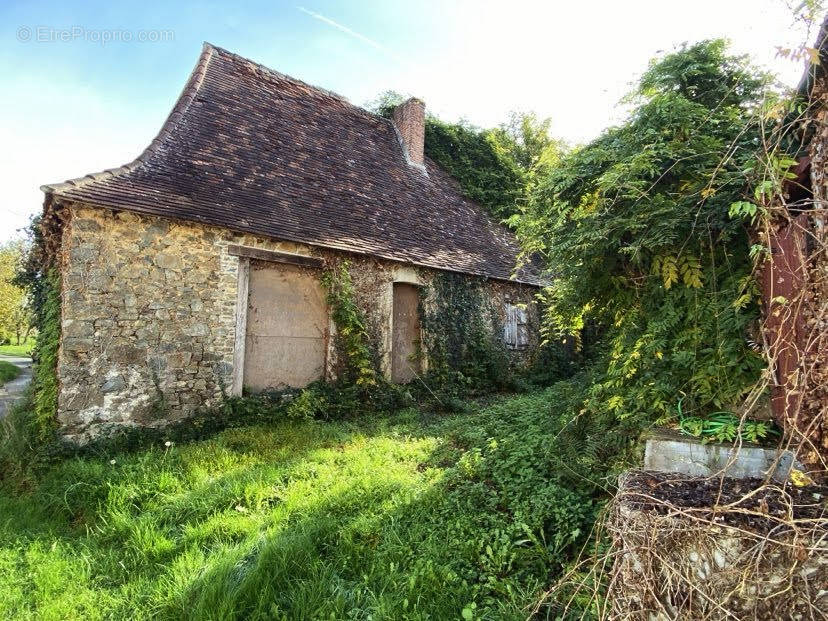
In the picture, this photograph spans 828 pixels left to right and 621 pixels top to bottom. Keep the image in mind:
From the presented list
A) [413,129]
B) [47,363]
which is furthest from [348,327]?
[413,129]

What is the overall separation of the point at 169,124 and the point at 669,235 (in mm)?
8391

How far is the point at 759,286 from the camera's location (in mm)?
3590

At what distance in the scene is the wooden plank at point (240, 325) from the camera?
7.60 meters

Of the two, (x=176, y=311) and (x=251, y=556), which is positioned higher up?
(x=176, y=311)

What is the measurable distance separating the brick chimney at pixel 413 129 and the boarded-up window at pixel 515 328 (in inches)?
202

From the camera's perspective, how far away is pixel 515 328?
39.1ft

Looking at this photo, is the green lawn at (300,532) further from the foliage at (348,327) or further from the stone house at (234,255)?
the foliage at (348,327)

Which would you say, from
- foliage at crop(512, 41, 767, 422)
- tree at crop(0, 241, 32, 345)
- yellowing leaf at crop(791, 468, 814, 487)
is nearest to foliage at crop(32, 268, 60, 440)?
foliage at crop(512, 41, 767, 422)

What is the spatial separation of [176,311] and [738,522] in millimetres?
7303

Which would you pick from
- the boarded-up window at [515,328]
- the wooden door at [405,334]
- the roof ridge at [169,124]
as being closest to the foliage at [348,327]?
the wooden door at [405,334]

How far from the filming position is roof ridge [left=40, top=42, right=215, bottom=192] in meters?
6.33

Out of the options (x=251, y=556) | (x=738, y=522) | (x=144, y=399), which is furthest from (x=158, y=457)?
(x=738, y=522)

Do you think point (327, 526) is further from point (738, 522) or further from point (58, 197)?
point (58, 197)

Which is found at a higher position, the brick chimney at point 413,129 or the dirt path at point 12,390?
the brick chimney at point 413,129
